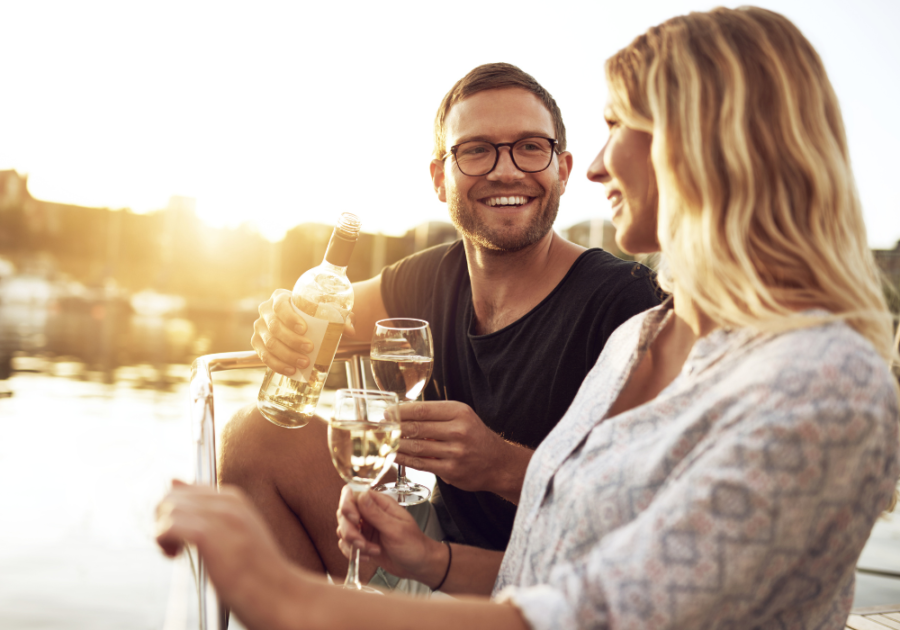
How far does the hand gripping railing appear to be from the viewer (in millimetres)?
951

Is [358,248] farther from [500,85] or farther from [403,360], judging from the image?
[403,360]

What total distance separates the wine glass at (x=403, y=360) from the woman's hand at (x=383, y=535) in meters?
0.48

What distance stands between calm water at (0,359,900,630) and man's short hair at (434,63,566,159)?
63.3 inches

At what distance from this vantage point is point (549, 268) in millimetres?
2248

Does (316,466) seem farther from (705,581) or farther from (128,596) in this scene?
(128,596)

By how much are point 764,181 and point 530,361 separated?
113 cm

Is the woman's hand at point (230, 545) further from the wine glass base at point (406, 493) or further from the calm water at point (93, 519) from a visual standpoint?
the wine glass base at point (406, 493)

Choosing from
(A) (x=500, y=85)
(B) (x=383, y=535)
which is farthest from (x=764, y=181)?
(A) (x=500, y=85)

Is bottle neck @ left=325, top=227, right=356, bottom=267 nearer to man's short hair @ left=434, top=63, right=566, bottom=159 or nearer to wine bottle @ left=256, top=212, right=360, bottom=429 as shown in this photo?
wine bottle @ left=256, top=212, right=360, bottom=429

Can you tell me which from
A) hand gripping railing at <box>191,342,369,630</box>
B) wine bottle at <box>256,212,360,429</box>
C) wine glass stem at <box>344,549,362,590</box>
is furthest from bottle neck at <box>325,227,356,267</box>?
wine glass stem at <box>344,549,362,590</box>

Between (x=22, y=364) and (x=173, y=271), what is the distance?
48.8m

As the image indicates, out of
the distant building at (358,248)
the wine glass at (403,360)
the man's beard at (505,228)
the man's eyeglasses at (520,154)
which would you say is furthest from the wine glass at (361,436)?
the distant building at (358,248)

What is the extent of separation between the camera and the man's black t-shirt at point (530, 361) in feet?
6.31

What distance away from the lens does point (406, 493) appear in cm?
178
